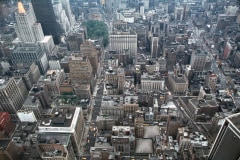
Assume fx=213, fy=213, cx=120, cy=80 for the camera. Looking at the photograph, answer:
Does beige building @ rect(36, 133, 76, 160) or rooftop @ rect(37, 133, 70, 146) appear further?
rooftop @ rect(37, 133, 70, 146)

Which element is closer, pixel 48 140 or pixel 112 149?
pixel 48 140

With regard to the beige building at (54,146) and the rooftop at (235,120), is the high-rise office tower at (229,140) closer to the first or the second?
the rooftop at (235,120)

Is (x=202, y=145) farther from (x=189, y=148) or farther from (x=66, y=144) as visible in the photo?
(x=66, y=144)

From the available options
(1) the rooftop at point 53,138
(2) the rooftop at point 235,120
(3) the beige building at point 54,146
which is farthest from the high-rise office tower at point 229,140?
(1) the rooftop at point 53,138

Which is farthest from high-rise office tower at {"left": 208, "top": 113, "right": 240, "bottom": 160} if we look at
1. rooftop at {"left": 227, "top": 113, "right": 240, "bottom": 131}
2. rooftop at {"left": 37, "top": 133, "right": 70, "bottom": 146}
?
rooftop at {"left": 37, "top": 133, "right": 70, "bottom": 146}

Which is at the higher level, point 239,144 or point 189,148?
point 239,144

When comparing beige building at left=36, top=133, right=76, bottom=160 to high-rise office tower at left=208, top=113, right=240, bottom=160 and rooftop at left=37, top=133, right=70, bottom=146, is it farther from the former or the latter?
high-rise office tower at left=208, top=113, right=240, bottom=160

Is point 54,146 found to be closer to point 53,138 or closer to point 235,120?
point 53,138

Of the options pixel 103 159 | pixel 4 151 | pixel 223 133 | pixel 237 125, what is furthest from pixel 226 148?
pixel 4 151
